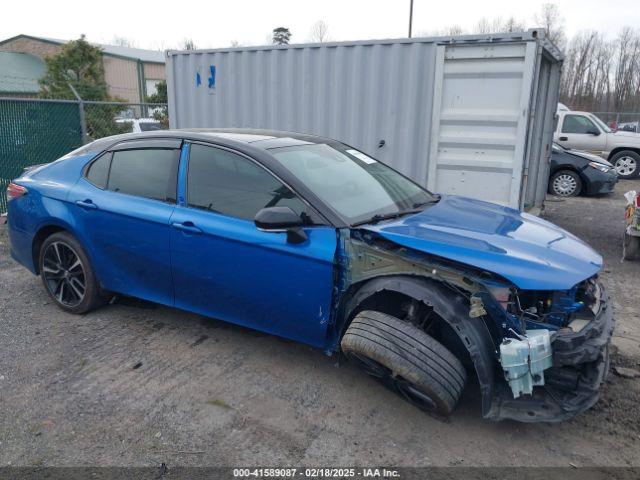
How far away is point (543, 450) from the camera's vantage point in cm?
285

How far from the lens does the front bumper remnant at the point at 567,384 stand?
2.72 metres

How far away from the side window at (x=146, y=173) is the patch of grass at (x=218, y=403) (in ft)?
4.72

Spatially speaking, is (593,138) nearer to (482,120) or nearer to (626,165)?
(626,165)

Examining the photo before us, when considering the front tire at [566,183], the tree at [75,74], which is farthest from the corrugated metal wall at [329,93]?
the tree at [75,74]

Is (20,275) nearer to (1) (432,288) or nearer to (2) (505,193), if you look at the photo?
(1) (432,288)

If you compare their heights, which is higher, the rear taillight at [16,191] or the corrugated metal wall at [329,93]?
the corrugated metal wall at [329,93]

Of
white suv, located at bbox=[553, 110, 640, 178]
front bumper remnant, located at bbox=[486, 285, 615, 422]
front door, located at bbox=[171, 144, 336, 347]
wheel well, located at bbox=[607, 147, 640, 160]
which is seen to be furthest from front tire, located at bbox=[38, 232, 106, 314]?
wheel well, located at bbox=[607, 147, 640, 160]

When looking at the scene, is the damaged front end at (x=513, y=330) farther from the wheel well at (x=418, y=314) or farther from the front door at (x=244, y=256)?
the front door at (x=244, y=256)

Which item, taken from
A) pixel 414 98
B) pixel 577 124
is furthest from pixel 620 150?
pixel 414 98

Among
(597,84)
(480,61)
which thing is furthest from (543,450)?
(597,84)

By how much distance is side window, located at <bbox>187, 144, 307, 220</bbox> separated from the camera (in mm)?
3453

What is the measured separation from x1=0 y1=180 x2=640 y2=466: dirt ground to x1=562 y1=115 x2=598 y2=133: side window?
34.8 feet

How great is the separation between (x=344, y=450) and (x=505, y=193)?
4.42 meters

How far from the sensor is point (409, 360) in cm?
285
